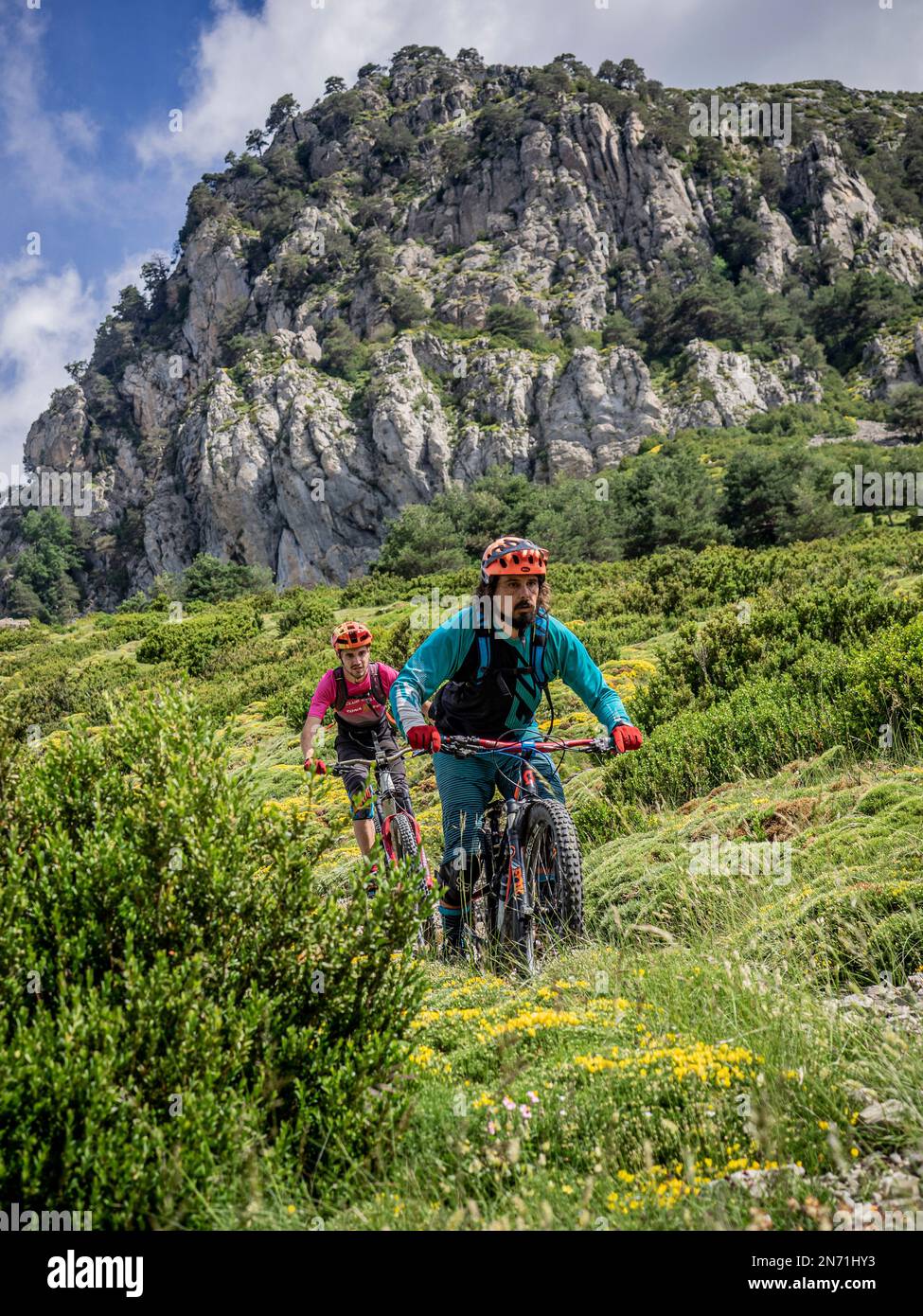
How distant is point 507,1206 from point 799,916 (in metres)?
2.10

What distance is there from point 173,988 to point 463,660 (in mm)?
2536

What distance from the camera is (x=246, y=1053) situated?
207cm

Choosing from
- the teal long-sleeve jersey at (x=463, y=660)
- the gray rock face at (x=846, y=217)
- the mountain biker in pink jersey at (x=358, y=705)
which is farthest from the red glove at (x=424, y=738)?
the gray rock face at (x=846, y=217)

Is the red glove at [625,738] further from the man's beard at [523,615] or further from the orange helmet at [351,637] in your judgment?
the orange helmet at [351,637]

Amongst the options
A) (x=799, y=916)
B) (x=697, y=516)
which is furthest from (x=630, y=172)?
(x=799, y=916)

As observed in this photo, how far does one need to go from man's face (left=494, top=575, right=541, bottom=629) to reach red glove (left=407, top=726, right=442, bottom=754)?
0.76 metres

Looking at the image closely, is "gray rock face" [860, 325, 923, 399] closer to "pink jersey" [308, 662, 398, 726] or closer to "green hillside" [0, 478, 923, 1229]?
"pink jersey" [308, 662, 398, 726]

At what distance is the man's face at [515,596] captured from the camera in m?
4.11

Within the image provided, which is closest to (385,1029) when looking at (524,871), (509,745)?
(524,871)

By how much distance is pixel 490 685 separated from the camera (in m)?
4.31

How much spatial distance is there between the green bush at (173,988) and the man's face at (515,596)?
1818 mm

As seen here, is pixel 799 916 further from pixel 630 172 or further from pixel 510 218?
pixel 630 172
